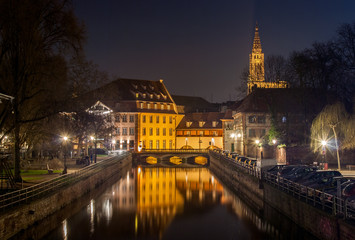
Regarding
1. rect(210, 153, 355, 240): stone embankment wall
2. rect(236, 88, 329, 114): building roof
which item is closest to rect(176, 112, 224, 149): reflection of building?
rect(236, 88, 329, 114): building roof

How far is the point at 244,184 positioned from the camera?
1606 inches

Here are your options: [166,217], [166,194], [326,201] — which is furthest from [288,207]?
[166,194]

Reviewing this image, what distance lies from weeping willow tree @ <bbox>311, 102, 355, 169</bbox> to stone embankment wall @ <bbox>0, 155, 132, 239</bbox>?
2319cm

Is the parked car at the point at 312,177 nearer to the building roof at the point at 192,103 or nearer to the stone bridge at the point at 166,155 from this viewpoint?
the stone bridge at the point at 166,155

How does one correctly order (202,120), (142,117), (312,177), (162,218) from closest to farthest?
1. (312,177)
2. (162,218)
3. (142,117)
4. (202,120)

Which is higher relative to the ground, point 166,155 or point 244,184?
point 166,155

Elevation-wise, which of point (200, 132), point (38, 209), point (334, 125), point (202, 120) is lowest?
point (38, 209)

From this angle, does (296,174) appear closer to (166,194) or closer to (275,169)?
(275,169)

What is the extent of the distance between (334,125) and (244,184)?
33.8 ft

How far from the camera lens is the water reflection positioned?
25.9 meters

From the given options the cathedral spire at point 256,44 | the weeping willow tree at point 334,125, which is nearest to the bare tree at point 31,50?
the weeping willow tree at point 334,125

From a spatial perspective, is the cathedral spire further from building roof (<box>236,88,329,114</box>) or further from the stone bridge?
building roof (<box>236,88,329,114</box>)

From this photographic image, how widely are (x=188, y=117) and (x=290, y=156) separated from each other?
5583 cm

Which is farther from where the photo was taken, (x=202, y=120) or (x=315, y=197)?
(x=202, y=120)
